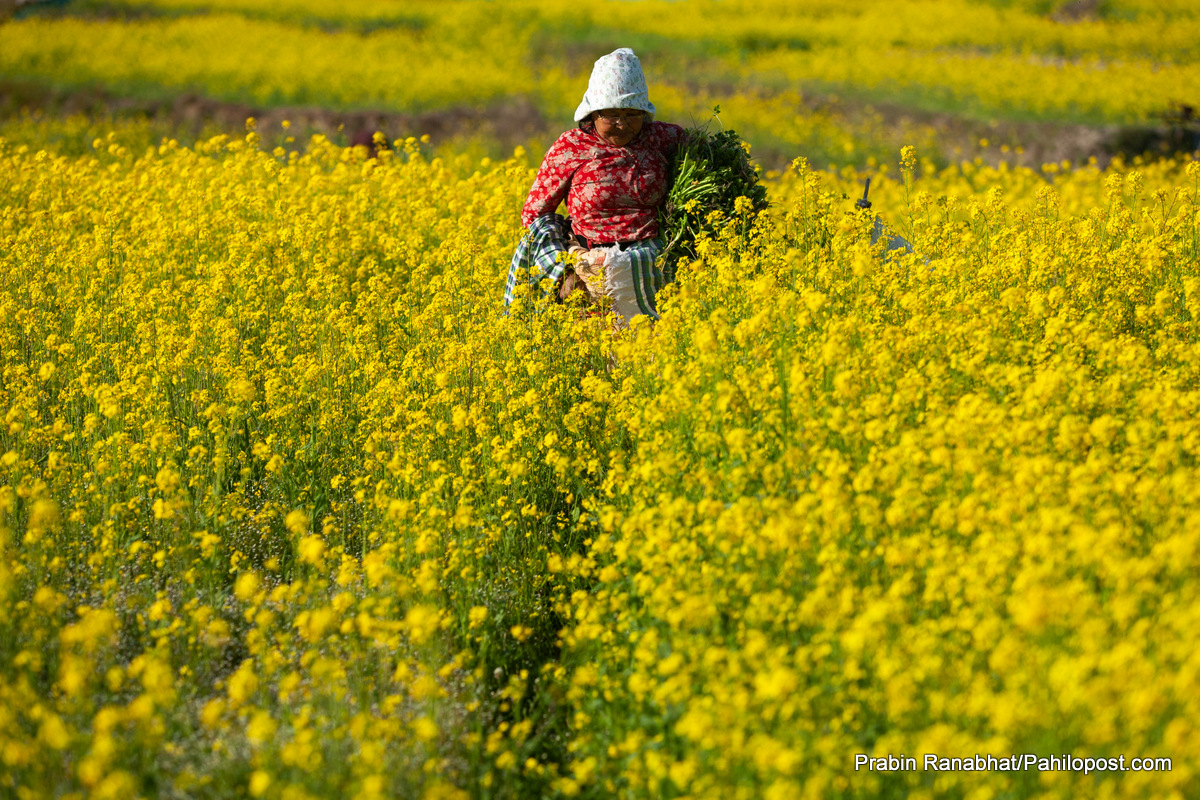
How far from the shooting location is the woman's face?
4930 millimetres

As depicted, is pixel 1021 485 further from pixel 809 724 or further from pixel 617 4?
pixel 617 4

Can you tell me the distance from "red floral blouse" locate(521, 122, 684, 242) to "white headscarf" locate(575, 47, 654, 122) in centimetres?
26

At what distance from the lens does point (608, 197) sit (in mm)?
5051

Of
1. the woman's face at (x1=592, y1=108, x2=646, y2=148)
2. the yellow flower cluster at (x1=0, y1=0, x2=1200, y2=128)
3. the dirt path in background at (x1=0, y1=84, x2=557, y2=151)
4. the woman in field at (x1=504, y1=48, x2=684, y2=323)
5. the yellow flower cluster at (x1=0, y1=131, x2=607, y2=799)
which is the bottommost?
the yellow flower cluster at (x1=0, y1=131, x2=607, y2=799)

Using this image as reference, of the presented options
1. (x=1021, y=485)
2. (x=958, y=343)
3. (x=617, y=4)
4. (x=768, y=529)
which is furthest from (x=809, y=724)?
(x=617, y=4)

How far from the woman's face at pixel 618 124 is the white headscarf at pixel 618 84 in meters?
0.05

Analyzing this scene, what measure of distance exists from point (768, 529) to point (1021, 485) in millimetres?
829

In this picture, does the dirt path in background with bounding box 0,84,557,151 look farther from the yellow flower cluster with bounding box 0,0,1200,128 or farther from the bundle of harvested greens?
the bundle of harvested greens

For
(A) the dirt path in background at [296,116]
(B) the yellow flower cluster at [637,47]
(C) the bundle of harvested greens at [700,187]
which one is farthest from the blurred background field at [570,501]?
(B) the yellow flower cluster at [637,47]

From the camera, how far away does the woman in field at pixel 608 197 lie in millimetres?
4895

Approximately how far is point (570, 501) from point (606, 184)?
6.34ft

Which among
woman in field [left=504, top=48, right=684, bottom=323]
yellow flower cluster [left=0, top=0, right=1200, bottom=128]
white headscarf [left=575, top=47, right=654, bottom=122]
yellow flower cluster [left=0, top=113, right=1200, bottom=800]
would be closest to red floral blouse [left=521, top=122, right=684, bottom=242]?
woman in field [left=504, top=48, right=684, bottom=323]

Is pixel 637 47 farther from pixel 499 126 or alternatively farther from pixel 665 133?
pixel 665 133

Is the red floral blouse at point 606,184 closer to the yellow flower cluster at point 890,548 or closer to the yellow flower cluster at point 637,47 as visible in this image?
the yellow flower cluster at point 890,548
